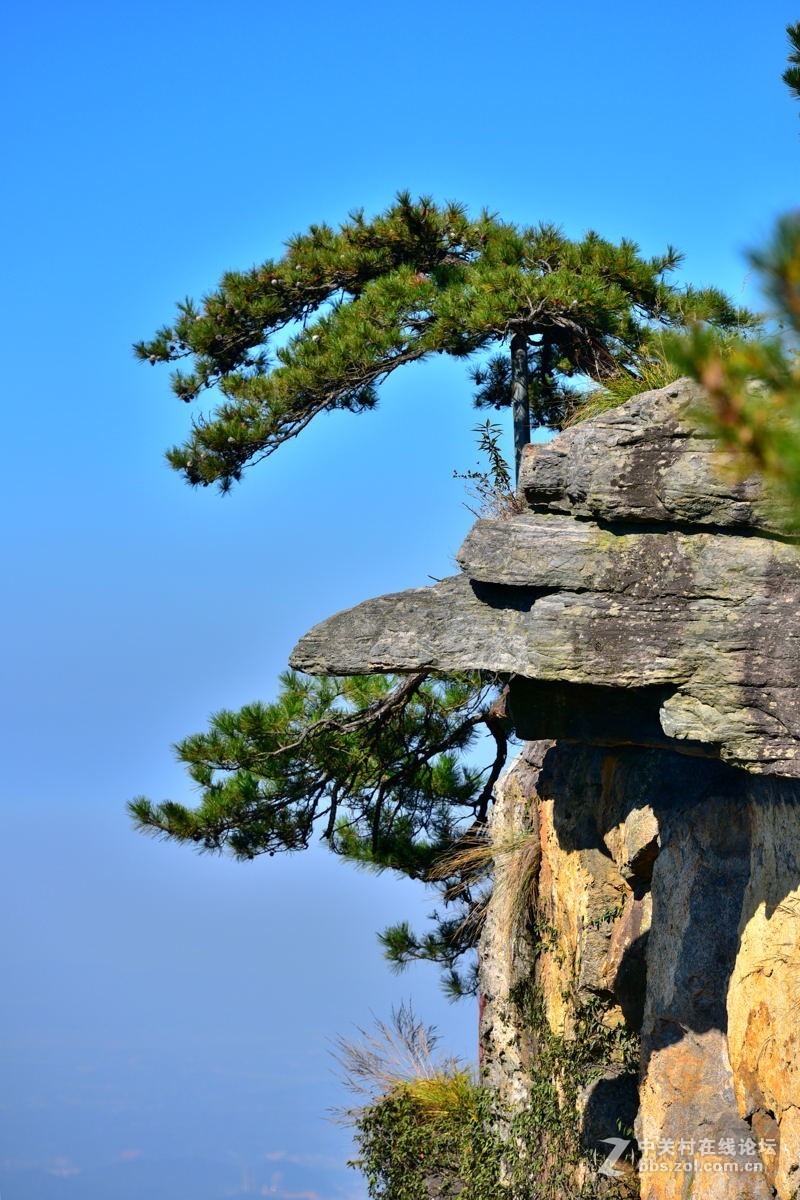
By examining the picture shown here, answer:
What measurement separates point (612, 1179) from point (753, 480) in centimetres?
456

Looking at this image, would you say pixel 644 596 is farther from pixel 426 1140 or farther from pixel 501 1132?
pixel 426 1140

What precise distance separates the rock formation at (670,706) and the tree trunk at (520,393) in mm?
3828

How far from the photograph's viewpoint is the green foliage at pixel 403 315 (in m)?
10.3

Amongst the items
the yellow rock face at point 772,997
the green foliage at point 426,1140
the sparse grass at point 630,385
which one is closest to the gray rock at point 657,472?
the sparse grass at point 630,385

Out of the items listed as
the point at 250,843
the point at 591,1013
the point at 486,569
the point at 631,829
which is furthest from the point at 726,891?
the point at 250,843

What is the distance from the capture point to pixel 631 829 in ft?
25.5

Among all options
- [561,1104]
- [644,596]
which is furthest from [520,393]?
[561,1104]

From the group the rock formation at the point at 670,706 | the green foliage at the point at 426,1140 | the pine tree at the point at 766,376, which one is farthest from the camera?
the green foliage at the point at 426,1140

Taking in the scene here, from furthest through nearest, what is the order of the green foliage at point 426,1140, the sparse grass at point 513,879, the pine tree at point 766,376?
the sparse grass at point 513,879
the green foliage at point 426,1140
the pine tree at point 766,376

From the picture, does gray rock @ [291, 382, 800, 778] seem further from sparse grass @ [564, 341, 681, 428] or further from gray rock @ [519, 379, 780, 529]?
sparse grass @ [564, 341, 681, 428]

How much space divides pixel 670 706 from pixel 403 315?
5.73 meters

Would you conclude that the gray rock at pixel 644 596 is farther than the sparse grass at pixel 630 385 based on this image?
No

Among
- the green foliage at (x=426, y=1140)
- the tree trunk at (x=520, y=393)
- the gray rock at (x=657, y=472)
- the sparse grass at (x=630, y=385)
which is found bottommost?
the green foliage at (x=426, y=1140)

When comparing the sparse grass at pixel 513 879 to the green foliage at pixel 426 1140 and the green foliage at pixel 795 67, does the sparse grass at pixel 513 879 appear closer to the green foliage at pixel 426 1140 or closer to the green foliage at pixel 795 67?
the green foliage at pixel 426 1140
